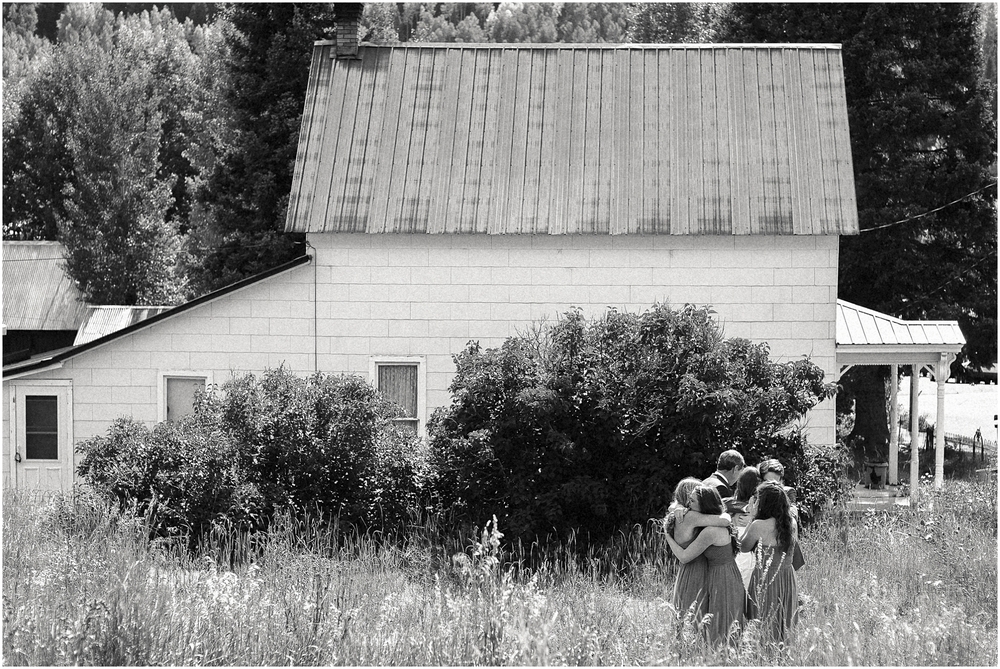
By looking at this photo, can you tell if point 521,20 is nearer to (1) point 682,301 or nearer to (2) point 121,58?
(2) point 121,58

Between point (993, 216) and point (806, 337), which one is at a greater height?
point (993, 216)

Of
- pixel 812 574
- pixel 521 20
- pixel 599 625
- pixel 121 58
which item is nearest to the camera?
pixel 599 625

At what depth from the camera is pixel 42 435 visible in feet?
50.8

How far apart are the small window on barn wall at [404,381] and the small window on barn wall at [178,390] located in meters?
2.34

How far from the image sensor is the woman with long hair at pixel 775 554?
7758 millimetres

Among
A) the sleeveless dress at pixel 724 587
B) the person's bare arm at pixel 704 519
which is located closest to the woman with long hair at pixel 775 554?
the sleeveless dress at pixel 724 587

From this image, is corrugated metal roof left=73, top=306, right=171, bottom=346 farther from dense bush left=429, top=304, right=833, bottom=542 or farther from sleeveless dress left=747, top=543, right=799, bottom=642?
sleeveless dress left=747, top=543, right=799, bottom=642

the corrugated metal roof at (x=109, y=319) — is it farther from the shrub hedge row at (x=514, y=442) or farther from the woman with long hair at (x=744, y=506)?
the woman with long hair at (x=744, y=506)

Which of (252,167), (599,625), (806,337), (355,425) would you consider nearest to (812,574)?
(599,625)

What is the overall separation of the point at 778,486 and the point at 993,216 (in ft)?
69.6

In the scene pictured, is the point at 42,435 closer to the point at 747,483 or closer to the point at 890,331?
the point at 747,483

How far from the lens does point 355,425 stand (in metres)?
11.8

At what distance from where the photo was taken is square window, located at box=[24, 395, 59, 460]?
50.6 feet

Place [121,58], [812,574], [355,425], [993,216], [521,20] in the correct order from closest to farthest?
1. [812,574]
2. [355,425]
3. [993,216]
4. [121,58]
5. [521,20]
